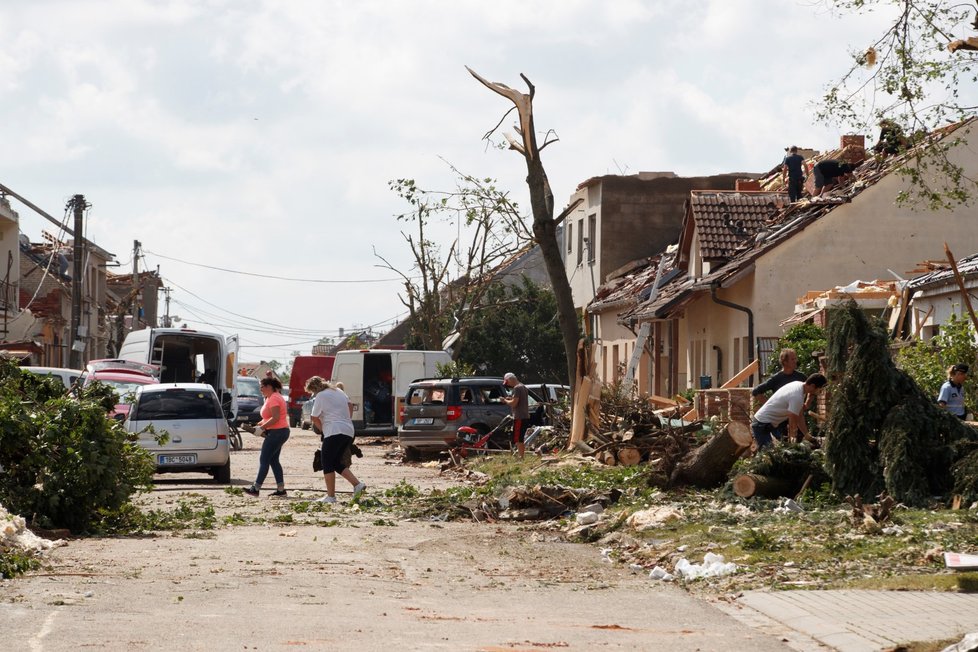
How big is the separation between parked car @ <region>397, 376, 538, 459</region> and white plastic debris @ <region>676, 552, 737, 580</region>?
57.0 feet

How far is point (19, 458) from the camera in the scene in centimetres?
1402

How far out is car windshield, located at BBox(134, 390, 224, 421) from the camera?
22781 mm

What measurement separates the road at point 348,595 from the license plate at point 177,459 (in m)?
6.73

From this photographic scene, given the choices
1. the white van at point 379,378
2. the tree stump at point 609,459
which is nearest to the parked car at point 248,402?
the white van at point 379,378

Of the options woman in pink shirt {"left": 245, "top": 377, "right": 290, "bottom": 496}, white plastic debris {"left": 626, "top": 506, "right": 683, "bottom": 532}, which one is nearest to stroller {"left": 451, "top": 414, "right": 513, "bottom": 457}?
woman in pink shirt {"left": 245, "top": 377, "right": 290, "bottom": 496}

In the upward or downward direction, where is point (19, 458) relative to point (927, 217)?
downward

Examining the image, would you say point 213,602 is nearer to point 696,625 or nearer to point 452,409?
point 696,625

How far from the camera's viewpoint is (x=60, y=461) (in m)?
14.2

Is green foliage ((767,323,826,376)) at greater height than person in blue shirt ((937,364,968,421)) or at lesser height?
greater

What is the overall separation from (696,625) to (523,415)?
17763 mm

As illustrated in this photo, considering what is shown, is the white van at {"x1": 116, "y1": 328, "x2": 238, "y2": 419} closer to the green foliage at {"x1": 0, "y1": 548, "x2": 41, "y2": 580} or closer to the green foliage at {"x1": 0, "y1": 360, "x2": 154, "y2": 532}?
the green foliage at {"x1": 0, "y1": 360, "x2": 154, "y2": 532}

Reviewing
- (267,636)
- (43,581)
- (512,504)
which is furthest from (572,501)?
(267,636)

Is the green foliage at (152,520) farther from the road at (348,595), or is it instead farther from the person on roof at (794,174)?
the person on roof at (794,174)

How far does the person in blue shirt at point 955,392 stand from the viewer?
56.7 feet
